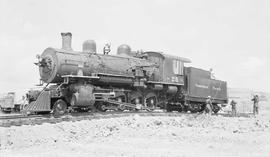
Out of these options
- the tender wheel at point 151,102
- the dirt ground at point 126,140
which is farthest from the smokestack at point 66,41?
the tender wheel at point 151,102

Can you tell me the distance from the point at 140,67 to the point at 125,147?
32.6 feet

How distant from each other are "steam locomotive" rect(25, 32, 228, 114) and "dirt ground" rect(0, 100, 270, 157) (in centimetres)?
332

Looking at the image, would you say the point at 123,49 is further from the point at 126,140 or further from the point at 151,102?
the point at 126,140

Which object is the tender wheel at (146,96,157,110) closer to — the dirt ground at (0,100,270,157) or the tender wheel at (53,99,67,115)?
the tender wheel at (53,99,67,115)

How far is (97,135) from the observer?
11344 millimetres

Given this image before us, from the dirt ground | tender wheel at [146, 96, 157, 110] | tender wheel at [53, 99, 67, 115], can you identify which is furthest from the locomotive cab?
the dirt ground

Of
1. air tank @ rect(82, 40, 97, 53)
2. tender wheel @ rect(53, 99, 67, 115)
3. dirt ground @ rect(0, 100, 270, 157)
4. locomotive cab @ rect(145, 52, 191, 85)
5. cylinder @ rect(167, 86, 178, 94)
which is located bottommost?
dirt ground @ rect(0, 100, 270, 157)

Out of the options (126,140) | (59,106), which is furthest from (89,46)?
(126,140)

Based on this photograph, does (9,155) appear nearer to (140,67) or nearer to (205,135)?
(205,135)

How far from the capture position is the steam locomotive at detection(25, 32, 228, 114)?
1594cm

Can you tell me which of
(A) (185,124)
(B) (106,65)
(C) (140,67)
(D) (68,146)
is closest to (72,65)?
(B) (106,65)

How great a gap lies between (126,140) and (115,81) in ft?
24.2

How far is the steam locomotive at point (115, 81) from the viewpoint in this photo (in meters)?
15.9

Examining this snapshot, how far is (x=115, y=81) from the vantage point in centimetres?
1775
